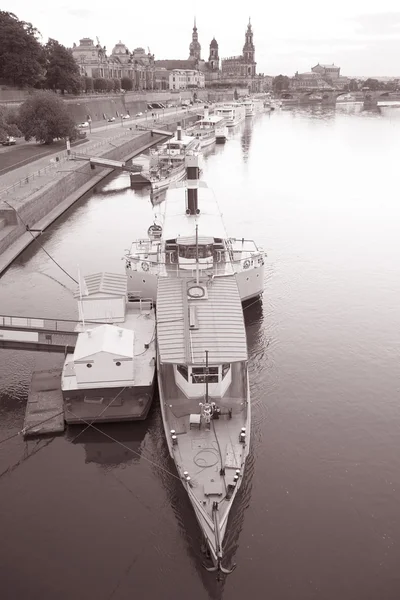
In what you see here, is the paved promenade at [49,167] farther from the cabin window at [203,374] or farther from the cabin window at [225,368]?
the cabin window at [225,368]

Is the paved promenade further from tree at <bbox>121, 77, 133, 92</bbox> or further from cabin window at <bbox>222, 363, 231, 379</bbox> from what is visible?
tree at <bbox>121, 77, 133, 92</bbox>

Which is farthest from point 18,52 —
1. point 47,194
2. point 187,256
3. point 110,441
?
point 110,441

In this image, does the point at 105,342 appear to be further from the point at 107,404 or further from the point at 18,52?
the point at 18,52

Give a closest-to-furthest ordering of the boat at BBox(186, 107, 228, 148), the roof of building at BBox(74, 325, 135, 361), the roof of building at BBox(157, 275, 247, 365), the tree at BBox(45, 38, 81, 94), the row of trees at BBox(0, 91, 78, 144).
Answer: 1. the roof of building at BBox(157, 275, 247, 365)
2. the roof of building at BBox(74, 325, 135, 361)
3. the row of trees at BBox(0, 91, 78, 144)
4. the tree at BBox(45, 38, 81, 94)
5. the boat at BBox(186, 107, 228, 148)

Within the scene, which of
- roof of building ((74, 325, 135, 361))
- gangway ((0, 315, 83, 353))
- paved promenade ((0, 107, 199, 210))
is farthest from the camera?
paved promenade ((0, 107, 199, 210))

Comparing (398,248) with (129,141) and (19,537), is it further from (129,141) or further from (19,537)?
(129,141)

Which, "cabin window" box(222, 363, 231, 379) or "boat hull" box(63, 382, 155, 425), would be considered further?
"boat hull" box(63, 382, 155, 425)

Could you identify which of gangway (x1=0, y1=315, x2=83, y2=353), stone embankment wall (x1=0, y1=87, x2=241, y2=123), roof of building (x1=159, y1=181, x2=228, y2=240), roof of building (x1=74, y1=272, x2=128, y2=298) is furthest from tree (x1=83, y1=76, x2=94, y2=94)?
gangway (x1=0, y1=315, x2=83, y2=353)

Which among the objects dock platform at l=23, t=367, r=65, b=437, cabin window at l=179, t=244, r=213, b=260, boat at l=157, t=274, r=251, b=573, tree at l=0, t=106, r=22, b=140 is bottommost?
dock platform at l=23, t=367, r=65, b=437
